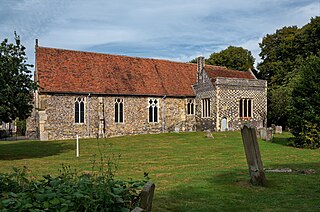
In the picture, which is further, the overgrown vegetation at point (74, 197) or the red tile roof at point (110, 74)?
the red tile roof at point (110, 74)

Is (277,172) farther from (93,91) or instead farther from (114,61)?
(114,61)

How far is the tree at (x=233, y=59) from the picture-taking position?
52688 millimetres

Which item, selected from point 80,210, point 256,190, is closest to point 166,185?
point 256,190

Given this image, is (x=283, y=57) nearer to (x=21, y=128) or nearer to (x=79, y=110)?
(x=79, y=110)

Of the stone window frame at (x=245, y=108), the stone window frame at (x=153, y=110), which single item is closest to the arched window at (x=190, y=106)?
the stone window frame at (x=153, y=110)

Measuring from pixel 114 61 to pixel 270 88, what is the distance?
803 inches

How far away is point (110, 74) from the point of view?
32.5 metres

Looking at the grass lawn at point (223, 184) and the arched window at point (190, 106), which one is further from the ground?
the arched window at point (190, 106)

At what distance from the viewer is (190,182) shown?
905cm

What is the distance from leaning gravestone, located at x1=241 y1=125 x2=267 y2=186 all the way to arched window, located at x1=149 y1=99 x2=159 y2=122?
2481 cm

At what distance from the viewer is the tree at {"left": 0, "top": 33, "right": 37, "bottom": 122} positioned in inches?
561

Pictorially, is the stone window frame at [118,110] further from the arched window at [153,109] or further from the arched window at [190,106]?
the arched window at [190,106]

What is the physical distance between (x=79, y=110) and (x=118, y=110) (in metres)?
3.71

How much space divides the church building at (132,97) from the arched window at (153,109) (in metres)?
0.10
